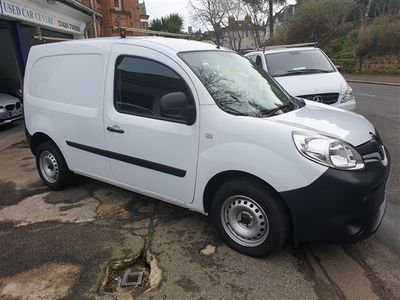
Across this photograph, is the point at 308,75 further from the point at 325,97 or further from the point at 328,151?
the point at 328,151

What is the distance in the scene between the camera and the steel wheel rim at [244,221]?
3.04 metres

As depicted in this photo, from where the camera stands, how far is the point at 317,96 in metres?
6.79

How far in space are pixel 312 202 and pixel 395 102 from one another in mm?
9889

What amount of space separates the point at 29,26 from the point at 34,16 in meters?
1.00

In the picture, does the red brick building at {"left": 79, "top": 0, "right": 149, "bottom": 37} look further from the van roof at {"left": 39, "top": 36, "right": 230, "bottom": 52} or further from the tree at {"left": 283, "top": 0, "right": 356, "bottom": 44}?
the tree at {"left": 283, "top": 0, "right": 356, "bottom": 44}

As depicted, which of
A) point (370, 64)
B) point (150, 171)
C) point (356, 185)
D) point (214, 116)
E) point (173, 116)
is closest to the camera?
point (356, 185)

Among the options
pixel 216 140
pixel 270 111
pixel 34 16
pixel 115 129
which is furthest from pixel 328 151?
pixel 34 16

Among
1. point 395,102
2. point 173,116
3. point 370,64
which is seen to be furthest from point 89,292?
point 370,64

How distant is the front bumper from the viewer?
268cm

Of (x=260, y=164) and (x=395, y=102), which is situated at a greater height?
(x=260, y=164)

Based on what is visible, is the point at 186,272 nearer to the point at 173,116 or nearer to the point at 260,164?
the point at 260,164

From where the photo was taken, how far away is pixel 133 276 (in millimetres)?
2980

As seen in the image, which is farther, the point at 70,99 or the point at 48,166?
the point at 48,166

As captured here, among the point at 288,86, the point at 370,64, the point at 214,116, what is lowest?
the point at 370,64
